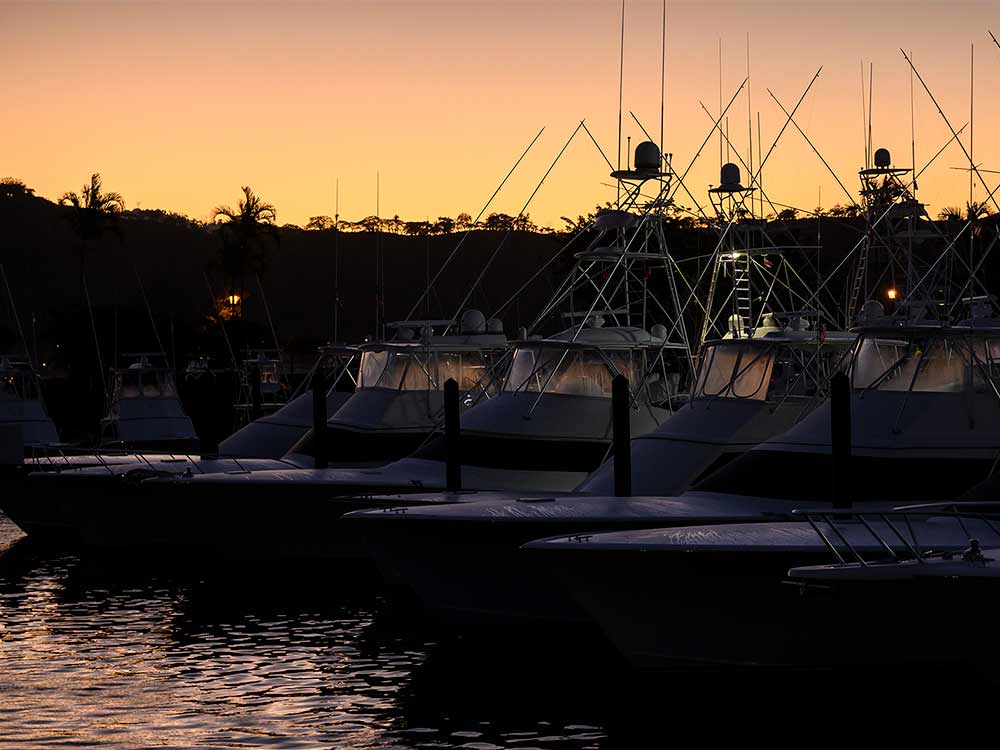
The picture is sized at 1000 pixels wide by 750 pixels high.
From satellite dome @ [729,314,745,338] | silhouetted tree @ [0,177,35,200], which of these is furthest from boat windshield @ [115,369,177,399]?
silhouetted tree @ [0,177,35,200]

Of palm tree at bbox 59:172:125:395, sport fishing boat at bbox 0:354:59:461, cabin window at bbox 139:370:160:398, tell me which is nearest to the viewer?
sport fishing boat at bbox 0:354:59:461

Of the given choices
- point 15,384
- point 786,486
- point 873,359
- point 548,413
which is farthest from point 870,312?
point 15,384

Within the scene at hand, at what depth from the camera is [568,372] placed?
30.9m

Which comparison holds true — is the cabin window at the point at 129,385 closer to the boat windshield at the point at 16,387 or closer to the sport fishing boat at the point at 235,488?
the boat windshield at the point at 16,387

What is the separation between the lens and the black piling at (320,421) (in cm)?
3438

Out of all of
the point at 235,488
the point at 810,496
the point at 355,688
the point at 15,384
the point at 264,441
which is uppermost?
the point at 15,384

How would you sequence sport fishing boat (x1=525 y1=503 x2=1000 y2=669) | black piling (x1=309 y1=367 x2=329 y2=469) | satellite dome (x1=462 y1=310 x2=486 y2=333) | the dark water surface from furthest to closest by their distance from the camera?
satellite dome (x1=462 y1=310 x2=486 y2=333)
black piling (x1=309 y1=367 x2=329 y2=469)
the dark water surface
sport fishing boat (x1=525 y1=503 x2=1000 y2=669)

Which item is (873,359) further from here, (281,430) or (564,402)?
(281,430)

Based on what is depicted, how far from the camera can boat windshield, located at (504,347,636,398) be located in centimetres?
3072

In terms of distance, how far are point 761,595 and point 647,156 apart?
14.9 meters

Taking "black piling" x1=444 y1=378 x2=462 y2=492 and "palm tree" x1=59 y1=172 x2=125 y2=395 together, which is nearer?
"black piling" x1=444 y1=378 x2=462 y2=492

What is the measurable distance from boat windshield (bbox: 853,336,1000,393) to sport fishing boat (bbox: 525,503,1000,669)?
4.27 m

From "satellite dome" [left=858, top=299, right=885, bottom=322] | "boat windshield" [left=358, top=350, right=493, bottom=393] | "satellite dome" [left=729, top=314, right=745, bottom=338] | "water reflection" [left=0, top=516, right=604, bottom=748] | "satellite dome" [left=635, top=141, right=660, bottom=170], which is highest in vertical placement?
"satellite dome" [left=635, top=141, right=660, bottom=170]

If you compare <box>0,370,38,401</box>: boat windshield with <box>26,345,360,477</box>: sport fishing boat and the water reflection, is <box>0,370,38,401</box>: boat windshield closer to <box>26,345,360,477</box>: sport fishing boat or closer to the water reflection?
<box>26,345,360,477</box>: sport fishing boat
